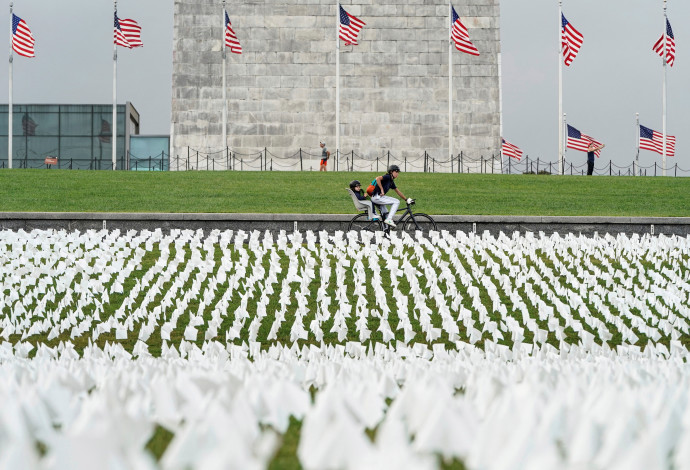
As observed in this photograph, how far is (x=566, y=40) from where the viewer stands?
3338 cm

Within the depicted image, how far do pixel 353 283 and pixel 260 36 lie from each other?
2996 centimetres

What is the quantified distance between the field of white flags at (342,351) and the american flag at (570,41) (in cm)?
1956

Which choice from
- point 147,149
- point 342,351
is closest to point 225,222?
point 342,351

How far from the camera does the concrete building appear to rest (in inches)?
1545

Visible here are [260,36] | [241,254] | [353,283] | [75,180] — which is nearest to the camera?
[353,283]

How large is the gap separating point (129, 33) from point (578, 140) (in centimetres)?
1721

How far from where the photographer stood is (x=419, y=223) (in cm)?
1603

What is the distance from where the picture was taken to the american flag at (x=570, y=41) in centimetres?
3266

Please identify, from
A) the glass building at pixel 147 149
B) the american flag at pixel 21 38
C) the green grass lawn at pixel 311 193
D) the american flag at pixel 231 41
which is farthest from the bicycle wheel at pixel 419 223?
the glass building at pixel 147 149

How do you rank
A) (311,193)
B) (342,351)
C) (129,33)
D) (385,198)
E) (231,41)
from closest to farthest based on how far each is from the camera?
(342,351) < (385,198) < (311,193) < (129,33) < (231,41)

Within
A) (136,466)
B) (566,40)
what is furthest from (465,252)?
(566,40)

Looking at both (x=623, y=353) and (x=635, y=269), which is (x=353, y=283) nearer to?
(x=635, y=269)

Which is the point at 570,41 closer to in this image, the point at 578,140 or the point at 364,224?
the point at 578,140

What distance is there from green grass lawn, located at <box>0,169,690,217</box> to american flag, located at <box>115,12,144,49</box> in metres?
7.61
